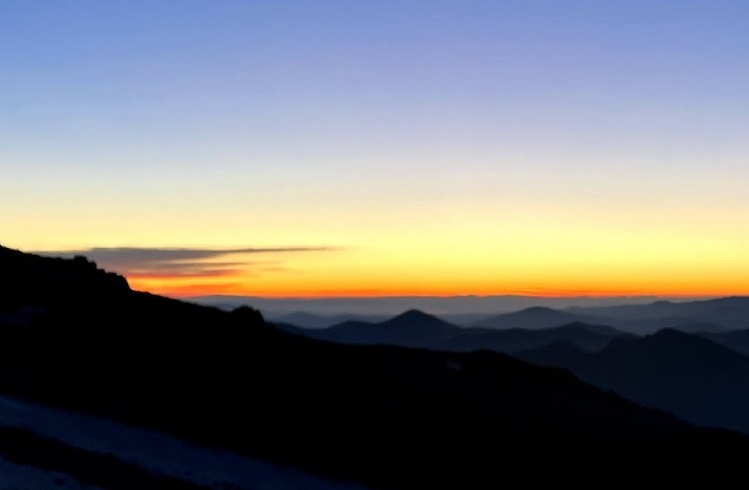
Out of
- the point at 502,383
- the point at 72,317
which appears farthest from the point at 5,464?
the point at 502,383

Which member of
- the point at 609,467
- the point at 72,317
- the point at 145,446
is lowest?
the point at 609,467

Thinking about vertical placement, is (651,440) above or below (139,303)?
below

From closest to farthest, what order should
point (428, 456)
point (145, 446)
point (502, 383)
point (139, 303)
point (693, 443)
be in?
point (145, 446), point (428, 456), point (693, 443), point (139, 303), point (502, 383)

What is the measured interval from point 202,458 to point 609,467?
18.6 metres

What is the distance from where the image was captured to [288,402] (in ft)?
111

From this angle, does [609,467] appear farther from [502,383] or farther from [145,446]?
[145,446]

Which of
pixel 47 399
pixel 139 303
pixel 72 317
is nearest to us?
pixel 47 399

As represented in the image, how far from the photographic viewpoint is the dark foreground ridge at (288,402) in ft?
102

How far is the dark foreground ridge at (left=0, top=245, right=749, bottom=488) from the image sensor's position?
31031 millimetres

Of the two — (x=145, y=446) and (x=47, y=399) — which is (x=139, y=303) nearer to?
(x=47, y=399)

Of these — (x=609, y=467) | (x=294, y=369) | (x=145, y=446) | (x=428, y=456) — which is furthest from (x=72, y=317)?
(x=609, y=467)

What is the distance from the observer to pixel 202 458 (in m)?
26.8

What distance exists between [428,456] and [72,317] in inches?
638

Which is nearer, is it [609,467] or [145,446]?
[145,446]
